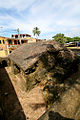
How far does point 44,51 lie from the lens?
5.43 metres

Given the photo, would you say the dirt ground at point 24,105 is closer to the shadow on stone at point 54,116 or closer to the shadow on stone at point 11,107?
the shadow on stone at point 11,107

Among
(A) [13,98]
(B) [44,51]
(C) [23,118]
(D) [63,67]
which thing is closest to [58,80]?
(D) [63,67]

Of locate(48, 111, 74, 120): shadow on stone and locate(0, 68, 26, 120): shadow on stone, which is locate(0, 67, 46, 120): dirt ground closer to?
locate(0, 68, 26, 120): shadow on stone

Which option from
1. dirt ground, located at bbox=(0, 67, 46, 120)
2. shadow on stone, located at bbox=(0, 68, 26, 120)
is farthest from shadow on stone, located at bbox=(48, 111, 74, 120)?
dirt ground, located at bbox=(0, 67, 46, 120)

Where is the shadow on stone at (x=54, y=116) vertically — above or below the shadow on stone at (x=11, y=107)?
above

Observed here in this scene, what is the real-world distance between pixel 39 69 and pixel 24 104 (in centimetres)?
236

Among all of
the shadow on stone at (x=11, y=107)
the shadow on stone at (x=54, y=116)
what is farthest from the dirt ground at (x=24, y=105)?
the shadow on stone at (x=54, y=116)

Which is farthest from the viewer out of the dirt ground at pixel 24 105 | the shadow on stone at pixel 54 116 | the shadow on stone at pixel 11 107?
the dirt ground at pixel 24 105

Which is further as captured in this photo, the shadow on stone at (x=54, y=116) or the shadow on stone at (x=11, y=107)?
the shadow on stone at (x=11, y=107)

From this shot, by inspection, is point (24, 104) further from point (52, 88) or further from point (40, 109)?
point (52, 88)

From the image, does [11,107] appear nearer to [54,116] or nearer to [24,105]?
[24,105]

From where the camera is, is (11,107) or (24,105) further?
(24,105)

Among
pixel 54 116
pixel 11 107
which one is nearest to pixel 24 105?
pixel 11 107

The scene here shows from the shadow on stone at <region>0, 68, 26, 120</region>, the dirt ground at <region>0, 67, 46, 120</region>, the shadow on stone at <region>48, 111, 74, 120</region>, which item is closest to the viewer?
the shadow on stone at <region>48, 111, 74, 120</region>
